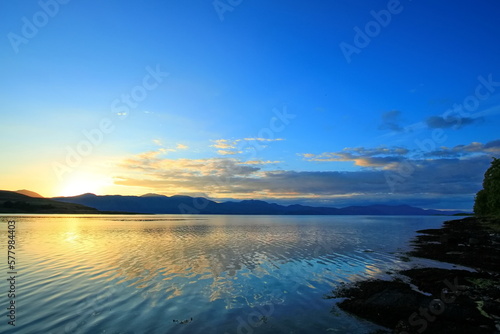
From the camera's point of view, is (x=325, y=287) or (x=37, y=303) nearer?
(x=37, y=303)

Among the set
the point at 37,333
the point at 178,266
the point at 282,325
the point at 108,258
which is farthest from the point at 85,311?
the point at 108,258

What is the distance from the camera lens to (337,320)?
16.4 metres

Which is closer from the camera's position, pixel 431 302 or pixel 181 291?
pixel 431 302

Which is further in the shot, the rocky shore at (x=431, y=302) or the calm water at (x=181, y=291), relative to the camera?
the calm water at (x=181, y=291)

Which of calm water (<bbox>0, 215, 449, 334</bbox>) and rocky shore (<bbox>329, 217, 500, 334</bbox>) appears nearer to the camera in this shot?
rocky shore (<bbox>329, 217, 500, 334</bbox>)

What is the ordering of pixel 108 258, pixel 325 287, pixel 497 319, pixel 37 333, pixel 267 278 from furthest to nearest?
1. pixel 108 258
2. pixel 267 278
3. pixel 325 287
4. pixel 497 319
5. pixel 37 333

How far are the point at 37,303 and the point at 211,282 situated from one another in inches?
489

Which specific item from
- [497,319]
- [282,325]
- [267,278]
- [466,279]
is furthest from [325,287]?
[466,279]

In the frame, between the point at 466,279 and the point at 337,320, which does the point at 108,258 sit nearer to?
the point at 337,320

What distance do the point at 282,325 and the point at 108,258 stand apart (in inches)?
1114

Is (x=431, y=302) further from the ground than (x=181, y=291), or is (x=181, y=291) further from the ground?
(x=431, y=302)

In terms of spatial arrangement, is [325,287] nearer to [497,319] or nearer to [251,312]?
[251,312]

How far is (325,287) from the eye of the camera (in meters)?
23.6

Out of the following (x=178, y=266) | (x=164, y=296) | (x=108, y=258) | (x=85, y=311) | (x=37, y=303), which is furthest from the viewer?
(x=108, y=258)
